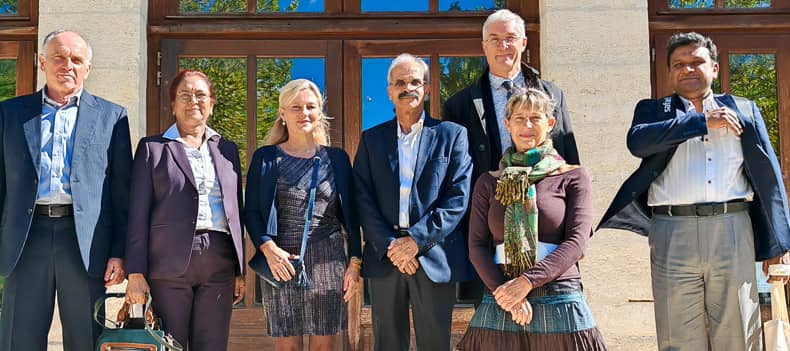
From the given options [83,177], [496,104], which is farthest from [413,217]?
[83,177]

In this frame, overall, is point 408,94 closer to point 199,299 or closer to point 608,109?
point 199,299

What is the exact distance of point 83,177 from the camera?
12.3 ft

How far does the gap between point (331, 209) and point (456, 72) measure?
6.35 feet

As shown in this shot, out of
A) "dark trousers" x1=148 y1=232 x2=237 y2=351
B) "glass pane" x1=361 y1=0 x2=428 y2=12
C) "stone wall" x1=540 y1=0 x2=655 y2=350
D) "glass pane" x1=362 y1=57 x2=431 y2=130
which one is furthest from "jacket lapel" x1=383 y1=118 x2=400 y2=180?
"glass pane" x1=361 y1=0 x2=428 y2=12

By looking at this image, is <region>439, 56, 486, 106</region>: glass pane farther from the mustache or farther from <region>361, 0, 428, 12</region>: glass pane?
the mustache

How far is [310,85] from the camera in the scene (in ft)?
13.1

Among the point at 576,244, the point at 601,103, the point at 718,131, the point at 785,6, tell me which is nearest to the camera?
the point at 576,244

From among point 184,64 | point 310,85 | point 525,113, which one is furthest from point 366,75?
point 525,113

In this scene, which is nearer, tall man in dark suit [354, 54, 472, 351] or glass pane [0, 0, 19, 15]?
tall man in dark suit [354, 54, 472, 351]

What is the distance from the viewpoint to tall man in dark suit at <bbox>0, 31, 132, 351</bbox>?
368cm

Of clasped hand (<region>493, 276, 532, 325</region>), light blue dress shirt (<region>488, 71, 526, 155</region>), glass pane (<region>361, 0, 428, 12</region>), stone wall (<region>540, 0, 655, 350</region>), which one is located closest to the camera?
clasped hand (<region>493, 276, 532, 325</region>)

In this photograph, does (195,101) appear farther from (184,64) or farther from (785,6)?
(785,6)

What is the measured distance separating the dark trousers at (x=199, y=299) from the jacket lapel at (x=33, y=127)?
2.52 ft

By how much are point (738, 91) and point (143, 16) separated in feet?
12.8
